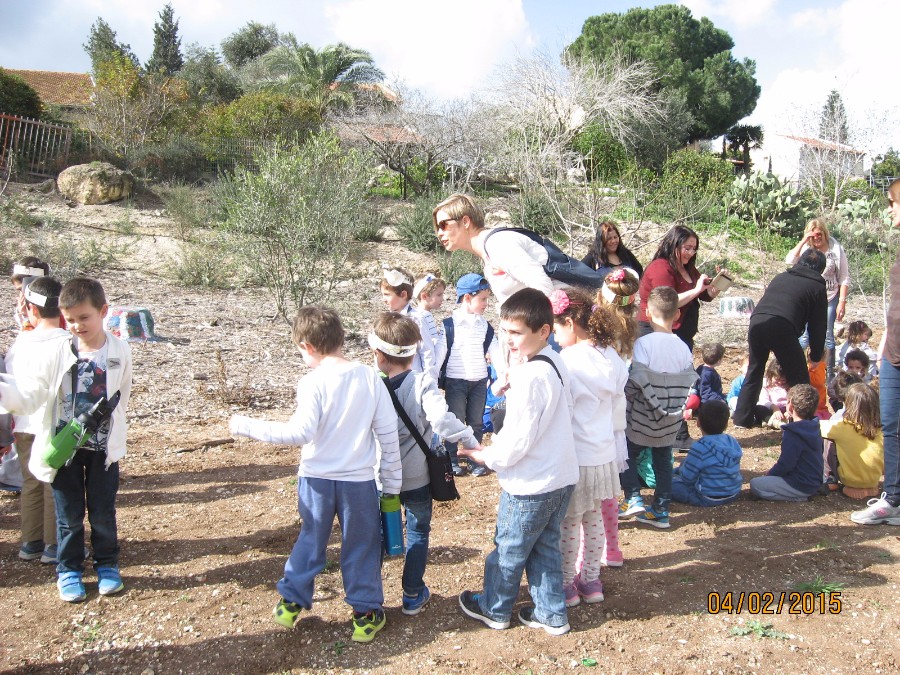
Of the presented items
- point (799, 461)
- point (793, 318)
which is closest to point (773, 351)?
point (793, 318)

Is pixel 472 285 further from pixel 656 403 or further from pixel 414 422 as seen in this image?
pixel 414 422

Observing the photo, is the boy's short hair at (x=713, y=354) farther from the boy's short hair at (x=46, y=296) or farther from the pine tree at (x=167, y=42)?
the pine tree at (x=167, y=42)

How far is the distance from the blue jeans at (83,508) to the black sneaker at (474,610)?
1.72 metres

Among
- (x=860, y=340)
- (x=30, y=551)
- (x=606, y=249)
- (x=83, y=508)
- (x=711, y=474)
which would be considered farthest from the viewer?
(x=860, y=340)

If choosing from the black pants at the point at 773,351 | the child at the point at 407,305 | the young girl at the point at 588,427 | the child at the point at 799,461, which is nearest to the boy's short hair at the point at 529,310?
the young girl at the point at 588,427

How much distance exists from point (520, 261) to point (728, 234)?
1612 cm

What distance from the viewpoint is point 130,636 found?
10.1ft

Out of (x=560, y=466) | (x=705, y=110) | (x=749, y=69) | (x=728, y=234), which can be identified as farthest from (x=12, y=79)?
(x=749, y=69)

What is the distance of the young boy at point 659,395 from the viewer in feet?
13.7

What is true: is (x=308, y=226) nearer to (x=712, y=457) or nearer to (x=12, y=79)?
(x=712, y=457)

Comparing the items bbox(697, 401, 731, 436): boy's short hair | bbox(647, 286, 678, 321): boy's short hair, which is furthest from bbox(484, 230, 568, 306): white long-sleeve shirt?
bbox(697, 401, 731, 436): boy's short hair

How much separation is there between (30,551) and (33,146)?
17291mm

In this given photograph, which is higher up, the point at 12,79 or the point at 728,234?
the point at 12,79

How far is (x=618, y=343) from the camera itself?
3.69m
